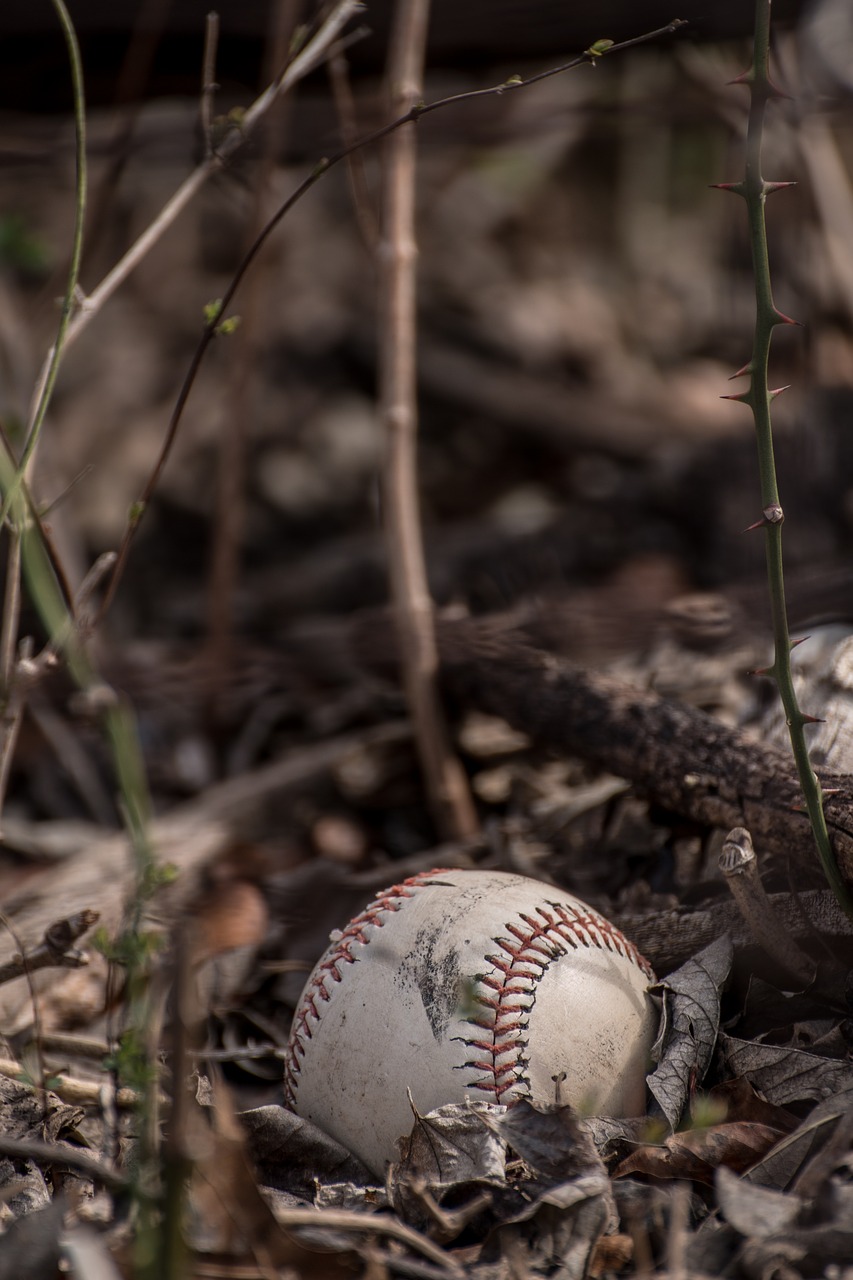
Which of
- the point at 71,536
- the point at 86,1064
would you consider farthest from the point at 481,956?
the point at 71,536

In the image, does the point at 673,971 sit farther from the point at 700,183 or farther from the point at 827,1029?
the point at 700,183

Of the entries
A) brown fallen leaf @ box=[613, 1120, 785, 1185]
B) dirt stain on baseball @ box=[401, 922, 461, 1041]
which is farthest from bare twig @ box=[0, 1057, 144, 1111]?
brown fallen leaf @ box=[613, 1120, 785, 1185]

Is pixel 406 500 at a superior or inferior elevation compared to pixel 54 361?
inferior

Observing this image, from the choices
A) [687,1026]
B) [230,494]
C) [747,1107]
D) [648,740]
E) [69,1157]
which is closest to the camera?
[69,1157]

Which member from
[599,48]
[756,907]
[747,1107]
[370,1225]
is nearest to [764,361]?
[599,48]

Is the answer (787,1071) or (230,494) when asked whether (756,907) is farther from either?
(230,494)

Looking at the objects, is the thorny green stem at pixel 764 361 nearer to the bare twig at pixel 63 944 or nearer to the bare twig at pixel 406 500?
the bare twig at pixel 63 944

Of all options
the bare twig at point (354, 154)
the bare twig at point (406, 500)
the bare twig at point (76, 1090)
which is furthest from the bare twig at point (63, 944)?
the bare twig at point (354, 154)
